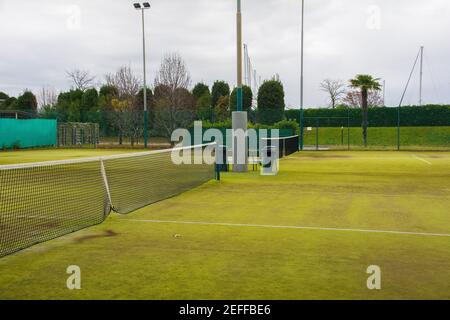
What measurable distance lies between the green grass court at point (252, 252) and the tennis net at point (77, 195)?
414 mm

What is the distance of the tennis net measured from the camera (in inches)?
312

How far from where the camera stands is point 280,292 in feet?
16.5

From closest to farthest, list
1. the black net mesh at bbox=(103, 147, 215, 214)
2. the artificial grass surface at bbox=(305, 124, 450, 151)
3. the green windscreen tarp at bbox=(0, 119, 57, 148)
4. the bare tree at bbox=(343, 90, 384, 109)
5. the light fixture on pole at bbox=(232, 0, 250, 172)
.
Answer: the black net mesh at bbox=(103, 147, 215, 214)
the light fixture on pole at bbox=(232, 0, 250, 172)
the green windscreen tarp at bbox=(0, 119, 57, 148)
the artificial grass surface at bbox=(305, 124, 450, 151)
the bare tree at bbox=(343, 90, 384, 109)

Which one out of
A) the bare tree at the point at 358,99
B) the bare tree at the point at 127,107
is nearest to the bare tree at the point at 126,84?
the bare tree at the point at 127,107

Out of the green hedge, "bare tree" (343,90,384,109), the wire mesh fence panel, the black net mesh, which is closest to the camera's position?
the wire mesh fence panel

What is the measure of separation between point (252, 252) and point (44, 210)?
478cm

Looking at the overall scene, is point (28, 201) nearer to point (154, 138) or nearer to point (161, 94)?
point (154, 138)

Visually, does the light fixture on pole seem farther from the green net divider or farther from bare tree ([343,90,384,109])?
bare tree ([343,90,384,109])

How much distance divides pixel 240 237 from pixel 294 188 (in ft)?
19.9

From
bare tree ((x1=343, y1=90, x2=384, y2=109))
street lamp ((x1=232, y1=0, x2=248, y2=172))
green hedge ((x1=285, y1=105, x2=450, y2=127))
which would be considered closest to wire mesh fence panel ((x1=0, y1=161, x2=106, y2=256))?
street lamp ((x1=232, y1=0, x2=248, y2=172))

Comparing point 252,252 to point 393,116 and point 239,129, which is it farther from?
point 393,116

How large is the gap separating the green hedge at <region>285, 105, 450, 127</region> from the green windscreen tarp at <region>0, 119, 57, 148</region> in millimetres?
22330

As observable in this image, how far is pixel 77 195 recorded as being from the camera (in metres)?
11.8
